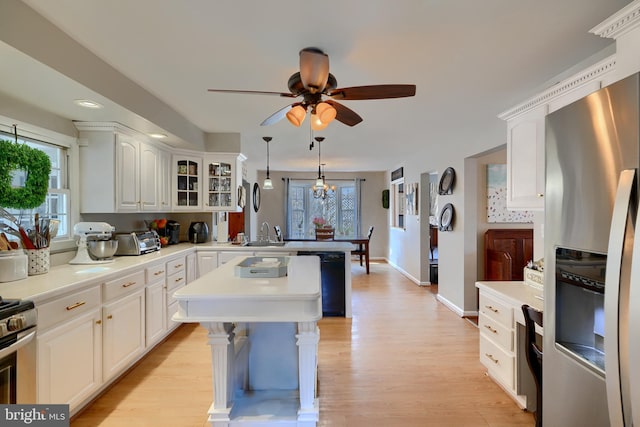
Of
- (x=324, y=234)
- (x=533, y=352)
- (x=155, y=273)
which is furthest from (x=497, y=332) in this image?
(x=324, y=234)

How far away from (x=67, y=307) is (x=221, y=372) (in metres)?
1.05

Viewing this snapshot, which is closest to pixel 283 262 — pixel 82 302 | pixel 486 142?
pixel 82 302

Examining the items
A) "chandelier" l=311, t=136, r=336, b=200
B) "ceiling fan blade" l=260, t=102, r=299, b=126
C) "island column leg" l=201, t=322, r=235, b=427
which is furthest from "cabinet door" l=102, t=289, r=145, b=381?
"chandelier" l=311, t=136, r=336, b=200

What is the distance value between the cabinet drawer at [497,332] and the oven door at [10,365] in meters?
2.91

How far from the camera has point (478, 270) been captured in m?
4.13

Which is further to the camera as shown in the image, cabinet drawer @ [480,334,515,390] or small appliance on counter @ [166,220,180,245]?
small appliance on counter @ [166,220,180,245]

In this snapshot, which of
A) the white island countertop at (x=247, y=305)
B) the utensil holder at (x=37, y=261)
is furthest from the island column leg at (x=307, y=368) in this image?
the utensil holder at (x=37, y=261)

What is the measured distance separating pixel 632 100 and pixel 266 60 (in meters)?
1.91

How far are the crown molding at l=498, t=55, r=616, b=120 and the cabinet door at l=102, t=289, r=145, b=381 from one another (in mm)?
3283

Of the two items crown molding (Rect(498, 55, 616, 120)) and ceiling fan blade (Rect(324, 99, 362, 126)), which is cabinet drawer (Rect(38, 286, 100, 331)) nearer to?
ceiling fan blade (Rect(324, 99, 362, 126))

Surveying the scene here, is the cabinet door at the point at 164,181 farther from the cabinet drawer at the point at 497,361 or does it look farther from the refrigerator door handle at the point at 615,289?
the refrigerator door handle at the point at 615,289

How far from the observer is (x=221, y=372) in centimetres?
186

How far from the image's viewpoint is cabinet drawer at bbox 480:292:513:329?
2242mm

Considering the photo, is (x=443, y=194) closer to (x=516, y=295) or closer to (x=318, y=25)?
(x=516, y=295)
